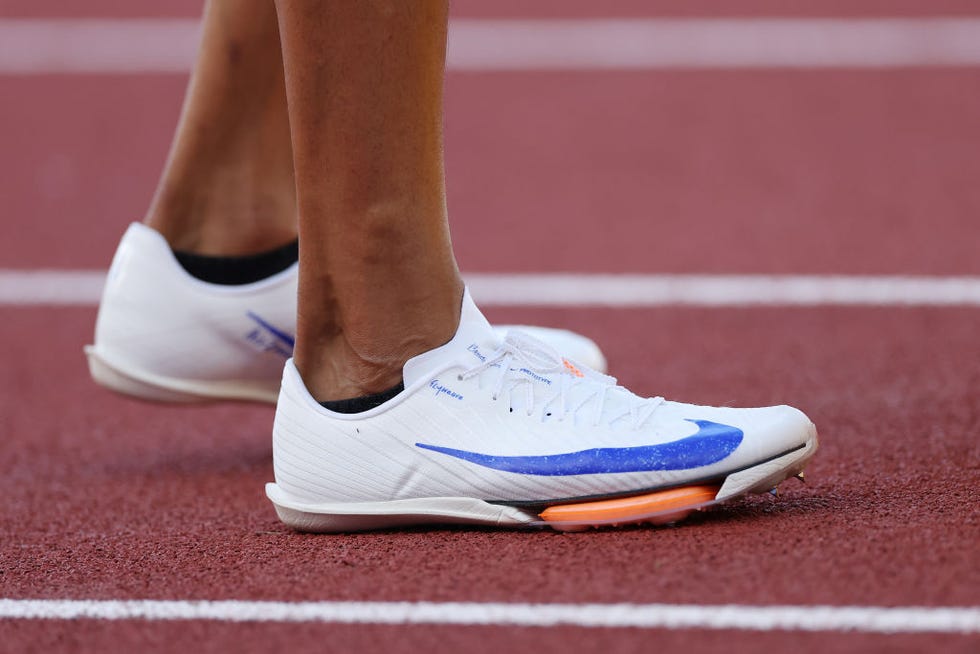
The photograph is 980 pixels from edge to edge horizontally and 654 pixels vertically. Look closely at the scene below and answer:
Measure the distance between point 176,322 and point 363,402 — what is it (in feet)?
1.80

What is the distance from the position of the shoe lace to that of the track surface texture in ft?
0.46

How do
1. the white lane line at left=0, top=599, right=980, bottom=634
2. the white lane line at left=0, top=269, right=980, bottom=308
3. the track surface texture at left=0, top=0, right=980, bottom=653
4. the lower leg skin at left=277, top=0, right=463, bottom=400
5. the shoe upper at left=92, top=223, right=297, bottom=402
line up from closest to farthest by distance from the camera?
the white lane line at left=0, top=599, right=980, bottom=634
the track surface texture at left=0, top=0, right=980, bottom=653
the lower leg skin at left=277, top=0, right=463, bottom=400
the shoe upper at left=92, top=223, right=297, bottom=402
the white lane line at left=0, top=269, right=980, bottom=308

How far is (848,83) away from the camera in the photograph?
17.5 feet

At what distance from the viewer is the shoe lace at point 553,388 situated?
5.94ft

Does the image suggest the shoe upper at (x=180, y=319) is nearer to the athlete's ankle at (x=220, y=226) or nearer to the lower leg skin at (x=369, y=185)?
the athlete's ankle at (x=220, y=226)

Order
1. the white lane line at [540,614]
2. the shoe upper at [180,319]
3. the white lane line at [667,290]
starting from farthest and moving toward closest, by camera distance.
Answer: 1. the white lane line at [667,290]
2. the shoe upper at [180,319]
3. the white lane line at [540,614]

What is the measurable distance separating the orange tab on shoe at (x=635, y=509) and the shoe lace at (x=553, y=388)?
0.09 m

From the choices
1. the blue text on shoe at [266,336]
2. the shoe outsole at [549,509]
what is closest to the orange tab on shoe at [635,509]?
the shoe outsole at [549,509]

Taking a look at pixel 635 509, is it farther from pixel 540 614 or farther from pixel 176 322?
pixel 176 322

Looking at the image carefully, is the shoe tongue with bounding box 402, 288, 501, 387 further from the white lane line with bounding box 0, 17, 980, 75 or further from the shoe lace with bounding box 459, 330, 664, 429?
the white lane line with bounding box 0, 17, 980, 75

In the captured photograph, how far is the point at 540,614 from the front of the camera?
1551 millimetres

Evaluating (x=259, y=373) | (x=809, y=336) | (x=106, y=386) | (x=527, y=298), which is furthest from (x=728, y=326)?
(x=106, y=386)

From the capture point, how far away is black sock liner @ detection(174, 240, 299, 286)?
231 centimetres

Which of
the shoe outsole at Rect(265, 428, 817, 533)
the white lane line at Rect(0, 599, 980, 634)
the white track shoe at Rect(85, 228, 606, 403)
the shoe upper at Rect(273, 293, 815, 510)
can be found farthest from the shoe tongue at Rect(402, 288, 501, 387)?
the white track shoe at Rect(85, 228, 606, 403)
